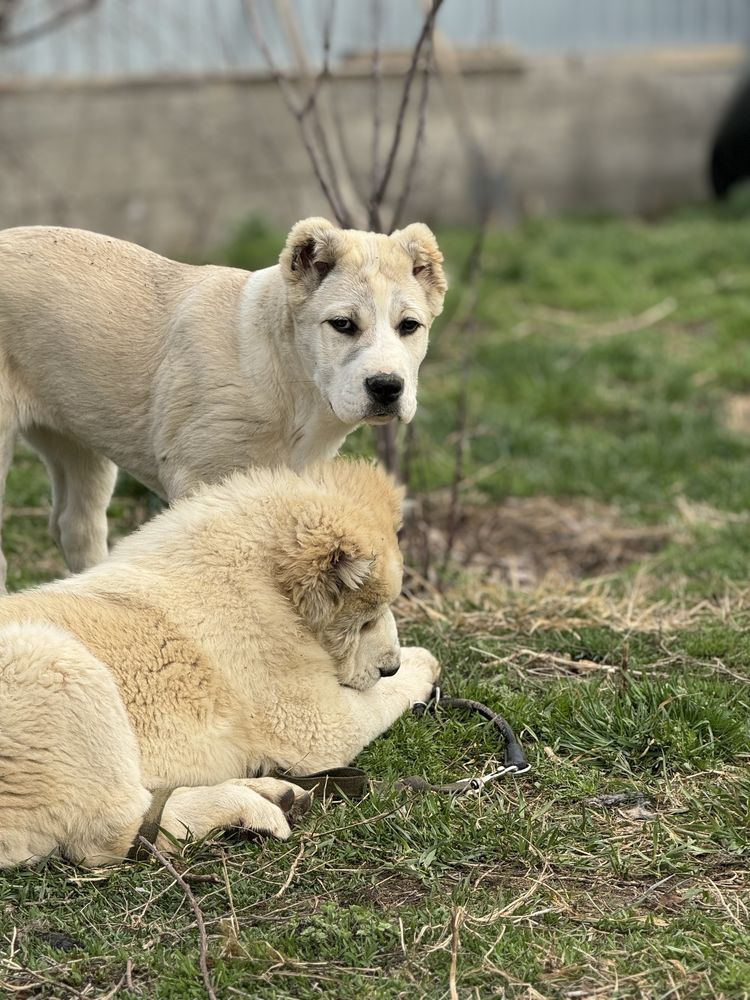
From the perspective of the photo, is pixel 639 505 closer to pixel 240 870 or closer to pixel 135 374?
pixel 135 374

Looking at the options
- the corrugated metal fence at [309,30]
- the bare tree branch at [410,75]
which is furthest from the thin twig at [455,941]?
the corrugated metal fence at [309,30]

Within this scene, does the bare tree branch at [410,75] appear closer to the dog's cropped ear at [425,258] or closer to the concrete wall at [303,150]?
the dog's cropped ear at [425,258]

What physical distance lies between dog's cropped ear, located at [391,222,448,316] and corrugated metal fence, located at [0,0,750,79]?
7287mm

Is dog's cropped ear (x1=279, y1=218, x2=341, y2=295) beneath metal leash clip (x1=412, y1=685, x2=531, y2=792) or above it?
above

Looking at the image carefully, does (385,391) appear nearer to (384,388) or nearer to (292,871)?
(384,388)

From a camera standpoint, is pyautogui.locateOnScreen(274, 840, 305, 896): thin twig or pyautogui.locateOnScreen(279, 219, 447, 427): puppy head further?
pyautogui.locateOnScreen(279, 219, 447, 427): puppy head

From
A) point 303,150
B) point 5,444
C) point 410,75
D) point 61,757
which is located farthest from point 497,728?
point 303,150

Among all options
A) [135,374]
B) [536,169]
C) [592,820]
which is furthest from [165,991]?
[536,169]

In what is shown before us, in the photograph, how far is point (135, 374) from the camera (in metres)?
5.48

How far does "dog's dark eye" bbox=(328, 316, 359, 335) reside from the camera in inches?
197

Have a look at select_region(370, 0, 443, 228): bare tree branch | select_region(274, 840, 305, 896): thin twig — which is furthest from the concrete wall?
select_region(274, 840, 305, 896): thin twig

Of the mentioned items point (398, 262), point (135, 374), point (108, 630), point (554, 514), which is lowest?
point (554, 514)

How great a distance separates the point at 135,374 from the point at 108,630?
5.03ft

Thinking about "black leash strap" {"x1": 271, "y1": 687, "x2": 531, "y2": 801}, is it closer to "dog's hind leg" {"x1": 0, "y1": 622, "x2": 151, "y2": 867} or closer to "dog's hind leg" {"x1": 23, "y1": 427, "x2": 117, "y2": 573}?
"dog's hind leg" {"x1": 0, "y1": 622, "x2": 151, "y2": 867}
